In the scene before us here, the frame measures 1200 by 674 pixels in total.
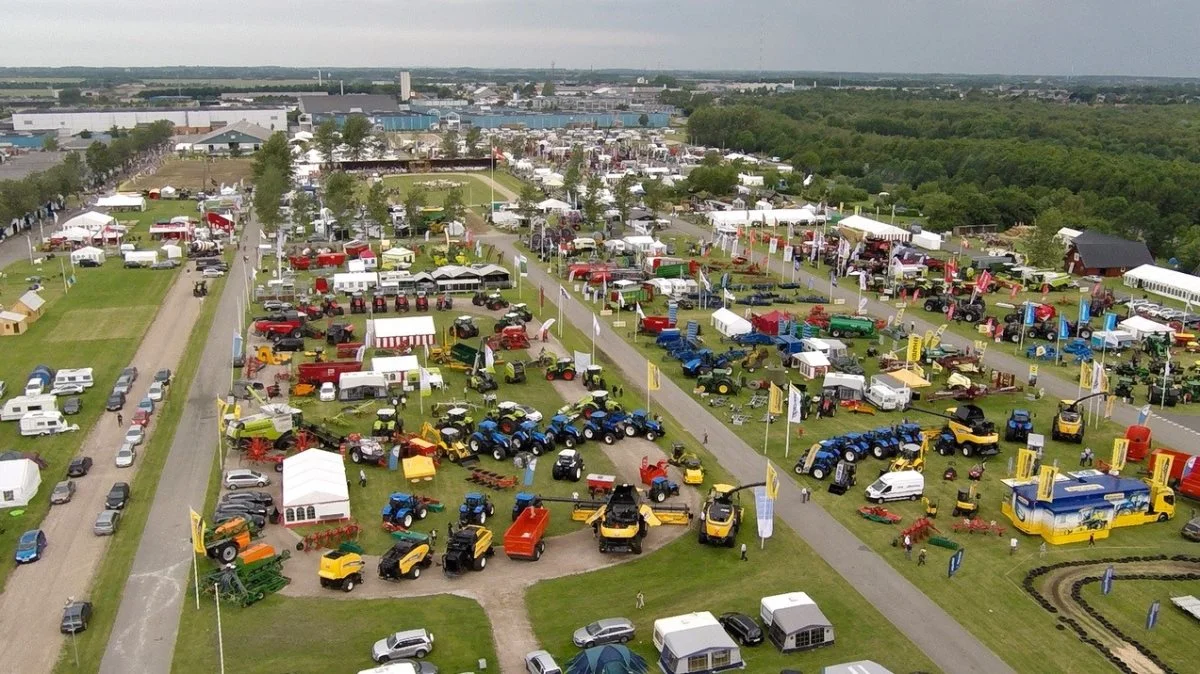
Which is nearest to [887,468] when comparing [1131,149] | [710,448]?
[710,448]

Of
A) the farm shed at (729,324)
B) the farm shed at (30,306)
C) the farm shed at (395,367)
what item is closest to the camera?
the farm shed at (395,367)

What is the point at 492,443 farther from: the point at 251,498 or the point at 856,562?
the point at 856,562

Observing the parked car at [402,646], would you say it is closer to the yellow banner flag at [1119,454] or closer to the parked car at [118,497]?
the parked car at [118,497]

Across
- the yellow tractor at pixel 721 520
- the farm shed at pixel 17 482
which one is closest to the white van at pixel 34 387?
the farm shed at pixel 17 482

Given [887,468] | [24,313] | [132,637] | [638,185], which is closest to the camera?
[132,637]

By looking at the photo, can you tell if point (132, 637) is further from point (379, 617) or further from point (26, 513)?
point (26, 513)

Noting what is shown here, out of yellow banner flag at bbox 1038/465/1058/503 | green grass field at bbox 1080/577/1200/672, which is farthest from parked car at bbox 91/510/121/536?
yellow banner flag at bbox 1038/465/1058/503
